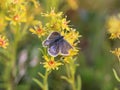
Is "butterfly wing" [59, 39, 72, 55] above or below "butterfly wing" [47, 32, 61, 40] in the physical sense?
below

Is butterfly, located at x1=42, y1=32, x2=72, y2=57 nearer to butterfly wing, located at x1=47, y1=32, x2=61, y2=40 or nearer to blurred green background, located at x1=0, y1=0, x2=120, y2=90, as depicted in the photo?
butterfly wing, located at x1=47, y1=32, x2=61, y2=40

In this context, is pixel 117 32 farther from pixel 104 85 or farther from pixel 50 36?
pixel 104 85

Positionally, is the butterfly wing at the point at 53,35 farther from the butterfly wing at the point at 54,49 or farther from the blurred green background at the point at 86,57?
the blurred green background at the point at 86,57

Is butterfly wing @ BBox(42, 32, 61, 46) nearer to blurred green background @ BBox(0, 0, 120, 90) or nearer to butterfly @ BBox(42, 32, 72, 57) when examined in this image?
butterfly @ BBox(42, 32, 72, 57)

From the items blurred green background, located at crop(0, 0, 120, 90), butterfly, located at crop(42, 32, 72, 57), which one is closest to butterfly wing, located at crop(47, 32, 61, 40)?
butterfly, located at crop(42, 32, 72, 57)

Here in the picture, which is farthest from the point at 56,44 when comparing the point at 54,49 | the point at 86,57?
the point at 86,57

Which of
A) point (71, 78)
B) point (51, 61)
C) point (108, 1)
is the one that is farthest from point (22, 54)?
point (108, 1)

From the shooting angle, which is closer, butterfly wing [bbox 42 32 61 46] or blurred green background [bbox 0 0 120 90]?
butterfly wing [bbox 42 32 61 46]

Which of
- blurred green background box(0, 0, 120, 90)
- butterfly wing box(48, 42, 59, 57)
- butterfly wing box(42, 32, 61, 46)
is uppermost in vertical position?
blurred green background box(0, 0, 120, 90)
